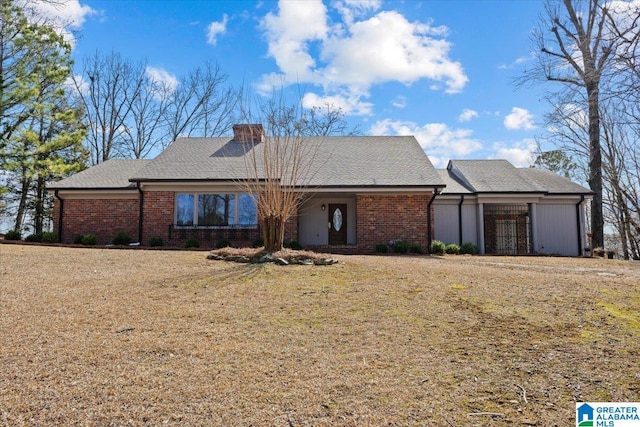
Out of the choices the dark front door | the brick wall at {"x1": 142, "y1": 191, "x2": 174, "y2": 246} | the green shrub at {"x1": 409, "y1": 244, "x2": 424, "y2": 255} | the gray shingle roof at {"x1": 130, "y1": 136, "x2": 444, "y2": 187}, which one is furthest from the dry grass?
the dark front door

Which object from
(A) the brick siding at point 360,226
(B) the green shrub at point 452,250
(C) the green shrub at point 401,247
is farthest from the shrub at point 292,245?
(B) the green shrub at point 452,250

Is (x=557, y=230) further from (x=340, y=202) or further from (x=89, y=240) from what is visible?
(x=89, y=240)

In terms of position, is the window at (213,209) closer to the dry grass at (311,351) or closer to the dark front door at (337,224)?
the dark front door at (337,224)

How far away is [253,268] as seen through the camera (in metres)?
7.65

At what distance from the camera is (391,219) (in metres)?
14.4

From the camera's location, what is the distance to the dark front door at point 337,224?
1612 cm

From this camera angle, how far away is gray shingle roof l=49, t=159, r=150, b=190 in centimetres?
1540

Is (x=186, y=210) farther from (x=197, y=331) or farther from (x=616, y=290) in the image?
(x=616, y=290)

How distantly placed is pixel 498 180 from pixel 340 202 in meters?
7.28

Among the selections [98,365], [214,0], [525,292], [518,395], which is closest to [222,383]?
[98,365]

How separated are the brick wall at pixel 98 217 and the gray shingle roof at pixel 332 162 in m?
1.36

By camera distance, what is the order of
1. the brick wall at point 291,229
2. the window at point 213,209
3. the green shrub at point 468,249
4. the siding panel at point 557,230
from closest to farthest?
the brick wall at point 291,229 → the window at point 213,209 → the green shrub at point 468,249 → the siding panel at point 557,230

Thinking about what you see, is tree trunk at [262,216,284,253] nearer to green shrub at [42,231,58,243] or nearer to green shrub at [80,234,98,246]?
green shrub at [80,234,98,246]

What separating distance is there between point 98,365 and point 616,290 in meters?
7.39
